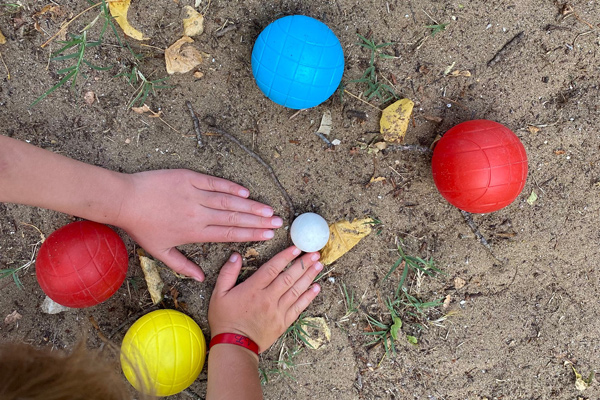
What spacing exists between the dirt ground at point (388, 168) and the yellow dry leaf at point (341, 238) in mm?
70

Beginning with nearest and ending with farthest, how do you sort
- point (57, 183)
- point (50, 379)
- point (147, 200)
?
1. point (50, 379)
2. point (57, 183)
3. point (147, 200)

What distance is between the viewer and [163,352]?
229 cm

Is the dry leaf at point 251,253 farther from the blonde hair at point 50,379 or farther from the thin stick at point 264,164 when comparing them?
the blonde hair at point 50,379

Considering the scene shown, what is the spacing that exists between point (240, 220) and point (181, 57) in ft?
3.33

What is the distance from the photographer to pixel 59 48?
100 inches

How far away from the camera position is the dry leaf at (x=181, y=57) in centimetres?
254

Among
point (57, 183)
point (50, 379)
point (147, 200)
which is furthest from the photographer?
point (147, 200)

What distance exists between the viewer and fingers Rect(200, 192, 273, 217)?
2529 millimetres

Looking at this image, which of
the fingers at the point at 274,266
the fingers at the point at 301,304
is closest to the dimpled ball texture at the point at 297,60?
the fingers at the point at 274,266

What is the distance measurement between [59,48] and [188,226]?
1.29 metres

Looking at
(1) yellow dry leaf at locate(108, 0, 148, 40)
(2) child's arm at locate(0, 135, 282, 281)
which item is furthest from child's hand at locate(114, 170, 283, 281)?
(1) yellow dry leaf at locate(108, 0, 148, 40)

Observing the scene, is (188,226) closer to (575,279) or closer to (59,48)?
(59,48)

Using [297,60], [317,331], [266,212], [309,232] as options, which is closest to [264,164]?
[266,212]

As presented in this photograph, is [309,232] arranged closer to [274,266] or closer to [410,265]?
[274,266]
